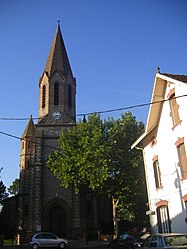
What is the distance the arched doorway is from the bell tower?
10.9 m

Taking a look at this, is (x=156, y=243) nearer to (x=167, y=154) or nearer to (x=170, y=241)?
(x=170, y=241)

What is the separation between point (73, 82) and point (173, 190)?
27808 millimetres

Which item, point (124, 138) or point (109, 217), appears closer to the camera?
point (124, 138)

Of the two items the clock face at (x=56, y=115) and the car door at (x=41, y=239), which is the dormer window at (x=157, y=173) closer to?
the car door at (x=41, y=239)

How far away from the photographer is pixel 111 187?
86.1ft

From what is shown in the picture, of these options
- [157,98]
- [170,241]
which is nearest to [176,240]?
[170,241]

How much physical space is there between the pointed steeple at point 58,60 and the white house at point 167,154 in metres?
24.2

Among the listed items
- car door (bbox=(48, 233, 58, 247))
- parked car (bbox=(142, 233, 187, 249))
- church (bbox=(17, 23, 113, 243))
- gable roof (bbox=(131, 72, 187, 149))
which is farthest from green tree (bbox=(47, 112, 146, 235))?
parked car (bbox=(142, 233, 187, 249))

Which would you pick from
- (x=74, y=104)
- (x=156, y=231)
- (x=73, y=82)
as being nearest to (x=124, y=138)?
(x=156, y=231)

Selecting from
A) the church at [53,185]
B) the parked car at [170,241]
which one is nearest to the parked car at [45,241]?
the church at [53,185]

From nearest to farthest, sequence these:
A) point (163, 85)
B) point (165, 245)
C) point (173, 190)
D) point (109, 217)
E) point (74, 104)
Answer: point (165, 245) < point (173, 190) < point (163, 85) < point (74, 104) < point (109, 217)

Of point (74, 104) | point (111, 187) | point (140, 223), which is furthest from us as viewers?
point (74, 104)

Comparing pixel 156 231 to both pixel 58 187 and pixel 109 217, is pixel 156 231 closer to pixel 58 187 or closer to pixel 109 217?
A: pixel 58 187

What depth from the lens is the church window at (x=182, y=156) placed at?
14.9 m
